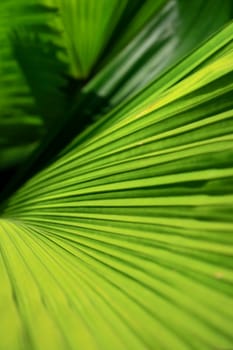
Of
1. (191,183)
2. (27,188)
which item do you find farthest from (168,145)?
(27,188)

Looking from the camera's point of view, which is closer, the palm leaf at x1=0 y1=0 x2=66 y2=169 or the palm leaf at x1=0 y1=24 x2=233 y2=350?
the palm leaf at x1=0 y1=24 x2=233 y2=350

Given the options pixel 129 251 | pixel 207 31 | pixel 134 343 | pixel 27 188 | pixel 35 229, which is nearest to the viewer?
pixel 134 343

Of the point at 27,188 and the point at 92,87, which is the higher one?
the point at 92,87

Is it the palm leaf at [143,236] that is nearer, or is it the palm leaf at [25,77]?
the palm leaf at [143,236]

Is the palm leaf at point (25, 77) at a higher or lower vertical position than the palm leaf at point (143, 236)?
higher

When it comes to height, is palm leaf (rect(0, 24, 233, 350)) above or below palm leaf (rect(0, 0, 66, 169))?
below

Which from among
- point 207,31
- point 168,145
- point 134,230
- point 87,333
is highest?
point 207,31

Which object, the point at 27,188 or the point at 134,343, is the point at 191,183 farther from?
the point at 27,188

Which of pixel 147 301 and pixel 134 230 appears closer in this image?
pixel 147 301
